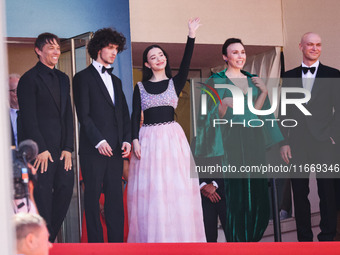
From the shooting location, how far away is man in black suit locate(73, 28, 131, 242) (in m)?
4.24

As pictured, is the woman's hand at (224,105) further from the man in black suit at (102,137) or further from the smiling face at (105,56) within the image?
the smiling face at (105,56)

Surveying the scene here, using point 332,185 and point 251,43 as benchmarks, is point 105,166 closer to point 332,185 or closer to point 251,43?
point 332,185

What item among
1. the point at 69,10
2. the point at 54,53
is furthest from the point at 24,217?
the point at 69,10

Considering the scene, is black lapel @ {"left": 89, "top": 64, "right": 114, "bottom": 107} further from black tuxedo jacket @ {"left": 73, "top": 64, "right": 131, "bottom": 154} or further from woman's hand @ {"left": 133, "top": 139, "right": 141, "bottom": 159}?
woman's hand @ {"left": 133, "top": 139, "right": 141, "bottom": 159}

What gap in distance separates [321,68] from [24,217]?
3.29 meters

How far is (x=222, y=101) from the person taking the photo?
15.2 feet

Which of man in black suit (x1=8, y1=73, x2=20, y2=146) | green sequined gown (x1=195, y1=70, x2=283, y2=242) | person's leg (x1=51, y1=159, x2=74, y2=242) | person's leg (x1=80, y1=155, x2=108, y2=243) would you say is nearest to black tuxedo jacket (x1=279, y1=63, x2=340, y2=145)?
green sequined gown (x1=195, y1=70, x2=283, y2=242)

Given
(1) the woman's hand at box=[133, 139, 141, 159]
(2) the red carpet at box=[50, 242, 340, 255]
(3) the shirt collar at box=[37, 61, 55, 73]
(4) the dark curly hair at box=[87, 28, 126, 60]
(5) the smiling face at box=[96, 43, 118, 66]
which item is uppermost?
(4) the dark curly hair at box=[87, 28, 126, 60]

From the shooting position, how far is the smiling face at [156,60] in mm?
4430

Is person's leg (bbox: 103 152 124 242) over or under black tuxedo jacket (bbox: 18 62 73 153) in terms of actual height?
under

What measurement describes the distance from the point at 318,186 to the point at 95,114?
1.97m

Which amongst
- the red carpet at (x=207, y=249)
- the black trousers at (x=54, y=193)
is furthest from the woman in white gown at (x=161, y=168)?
the black trousers at (x=54, y=193)

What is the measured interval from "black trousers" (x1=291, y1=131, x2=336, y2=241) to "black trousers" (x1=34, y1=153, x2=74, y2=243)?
1.89 meters

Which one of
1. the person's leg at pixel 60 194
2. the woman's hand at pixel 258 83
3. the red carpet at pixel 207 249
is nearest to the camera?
the red carpet at pixel 207 249
